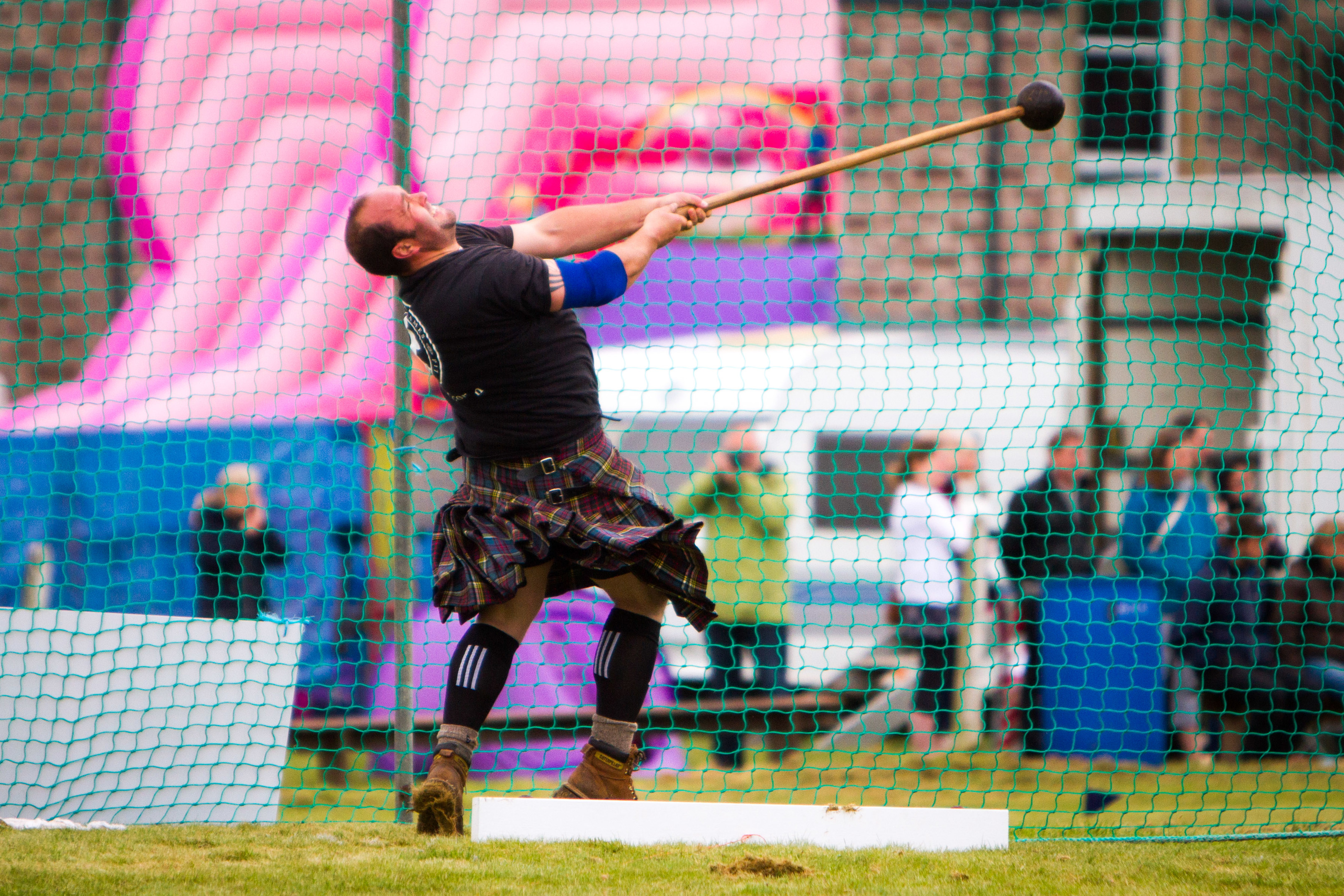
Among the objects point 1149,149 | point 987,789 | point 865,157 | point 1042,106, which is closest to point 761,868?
point 865,157

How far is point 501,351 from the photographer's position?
2.38m

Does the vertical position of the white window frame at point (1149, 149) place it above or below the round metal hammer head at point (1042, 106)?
above

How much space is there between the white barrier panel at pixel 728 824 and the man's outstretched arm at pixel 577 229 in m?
1.12

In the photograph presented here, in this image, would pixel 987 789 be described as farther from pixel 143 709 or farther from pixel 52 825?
pixel 52 825

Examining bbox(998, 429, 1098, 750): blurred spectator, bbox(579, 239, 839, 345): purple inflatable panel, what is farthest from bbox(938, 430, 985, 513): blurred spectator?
bbox(579, 239, 839, 345): purple inflatable panel

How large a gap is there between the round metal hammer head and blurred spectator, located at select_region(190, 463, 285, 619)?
8.36ft

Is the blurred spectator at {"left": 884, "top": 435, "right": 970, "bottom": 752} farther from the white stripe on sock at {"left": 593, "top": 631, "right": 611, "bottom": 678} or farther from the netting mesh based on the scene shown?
the white stripe on sock at {"left": 593, "top": 631, "right": 611, "bottom": 678}

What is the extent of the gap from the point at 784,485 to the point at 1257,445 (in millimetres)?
3026

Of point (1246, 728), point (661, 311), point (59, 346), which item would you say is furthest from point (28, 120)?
point (1246, 728)

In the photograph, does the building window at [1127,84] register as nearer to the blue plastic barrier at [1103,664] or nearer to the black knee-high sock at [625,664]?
the blue plastic barrier at [1103,664]

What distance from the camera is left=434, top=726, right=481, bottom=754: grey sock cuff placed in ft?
7.72

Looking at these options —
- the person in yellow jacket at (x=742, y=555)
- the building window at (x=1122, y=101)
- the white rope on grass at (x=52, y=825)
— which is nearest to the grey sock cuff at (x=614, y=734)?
the white rope on grass at (x=52, y=825)

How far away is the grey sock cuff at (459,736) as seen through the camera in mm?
2354

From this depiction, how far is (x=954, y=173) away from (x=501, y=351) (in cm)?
510
